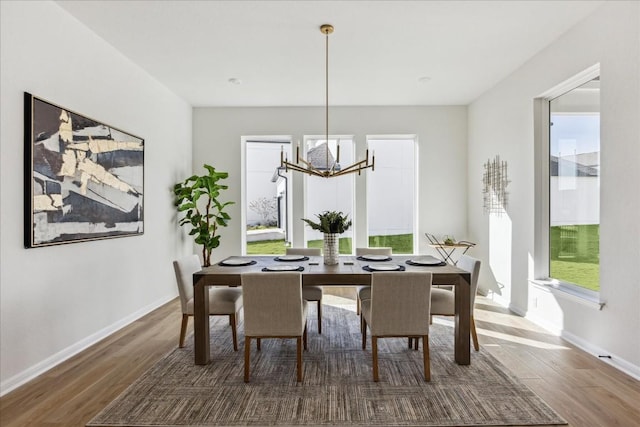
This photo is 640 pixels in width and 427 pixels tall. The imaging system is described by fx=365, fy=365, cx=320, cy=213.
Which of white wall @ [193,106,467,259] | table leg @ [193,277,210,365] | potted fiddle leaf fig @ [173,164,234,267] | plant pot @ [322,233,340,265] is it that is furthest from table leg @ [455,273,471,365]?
potted fiddle leaf fig @ [173,164,234,267]

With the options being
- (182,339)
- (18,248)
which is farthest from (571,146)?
(18,248)

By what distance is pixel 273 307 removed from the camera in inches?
100

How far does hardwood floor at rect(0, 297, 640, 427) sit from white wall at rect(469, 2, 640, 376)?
244mm

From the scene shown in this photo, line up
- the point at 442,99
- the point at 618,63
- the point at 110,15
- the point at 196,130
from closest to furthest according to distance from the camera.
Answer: the point at 618,63 → the point at 110,15 → the point at 442,99 → the point at 196,130

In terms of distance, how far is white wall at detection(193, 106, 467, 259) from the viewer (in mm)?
5875

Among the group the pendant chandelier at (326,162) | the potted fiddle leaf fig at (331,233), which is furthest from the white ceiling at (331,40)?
the potted fiddle leaf fig at (331,233)

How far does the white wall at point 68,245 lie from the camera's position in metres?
2.49

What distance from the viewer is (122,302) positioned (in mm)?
3852

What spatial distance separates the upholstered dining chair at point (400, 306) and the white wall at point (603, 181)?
155cm

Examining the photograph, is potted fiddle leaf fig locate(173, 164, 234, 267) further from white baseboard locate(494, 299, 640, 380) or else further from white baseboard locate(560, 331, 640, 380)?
white baseboard locate(560, 331, 640, 380)

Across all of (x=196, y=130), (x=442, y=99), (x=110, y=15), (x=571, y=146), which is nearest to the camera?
(x=110, y=15)

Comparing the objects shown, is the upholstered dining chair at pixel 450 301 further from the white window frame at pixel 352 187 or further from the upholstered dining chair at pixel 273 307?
the white window frame at pixel 352 187

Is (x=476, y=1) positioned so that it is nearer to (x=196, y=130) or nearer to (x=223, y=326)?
(x=223, y=326)

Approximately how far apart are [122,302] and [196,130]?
3076 mm
